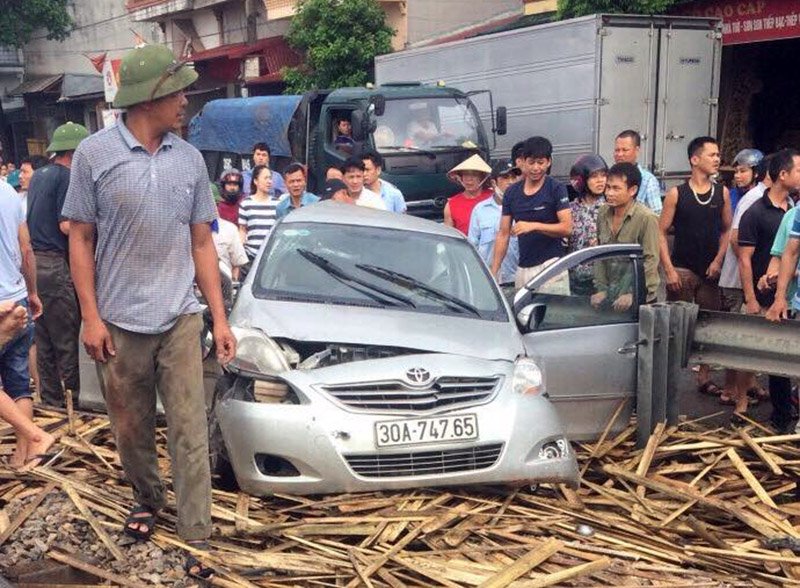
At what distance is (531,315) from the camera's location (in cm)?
580

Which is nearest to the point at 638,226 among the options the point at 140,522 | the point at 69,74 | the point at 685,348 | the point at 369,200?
the point at 685,348

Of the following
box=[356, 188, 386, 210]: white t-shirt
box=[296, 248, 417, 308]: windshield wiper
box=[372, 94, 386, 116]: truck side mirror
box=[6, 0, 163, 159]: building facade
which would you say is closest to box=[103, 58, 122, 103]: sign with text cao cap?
box=[372, 94, 386, 116]: truck side mirror

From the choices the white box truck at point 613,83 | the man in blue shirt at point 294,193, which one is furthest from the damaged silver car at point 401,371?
the white box truck at point 613,83

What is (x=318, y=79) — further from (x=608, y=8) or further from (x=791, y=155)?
(x=791, y=155)

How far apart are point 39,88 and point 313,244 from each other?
3967 centimetres

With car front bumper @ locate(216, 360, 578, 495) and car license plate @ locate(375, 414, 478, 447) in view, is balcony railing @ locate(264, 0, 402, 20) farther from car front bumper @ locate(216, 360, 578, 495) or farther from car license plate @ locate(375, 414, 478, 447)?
car license plate @ locate(375, 414, 478, 447)

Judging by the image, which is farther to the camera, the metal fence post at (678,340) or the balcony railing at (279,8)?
the balcony railing at (279,8)

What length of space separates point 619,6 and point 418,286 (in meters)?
12.9

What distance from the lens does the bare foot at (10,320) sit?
4.73 m

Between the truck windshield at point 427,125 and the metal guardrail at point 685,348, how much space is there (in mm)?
8952

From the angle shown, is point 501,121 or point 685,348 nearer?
point 685,348

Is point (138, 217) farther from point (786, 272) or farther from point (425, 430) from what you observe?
point (786, 272)

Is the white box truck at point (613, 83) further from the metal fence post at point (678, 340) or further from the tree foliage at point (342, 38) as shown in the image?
the tree foliage at point (342, 38)

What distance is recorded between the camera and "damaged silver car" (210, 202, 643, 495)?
193 inches
